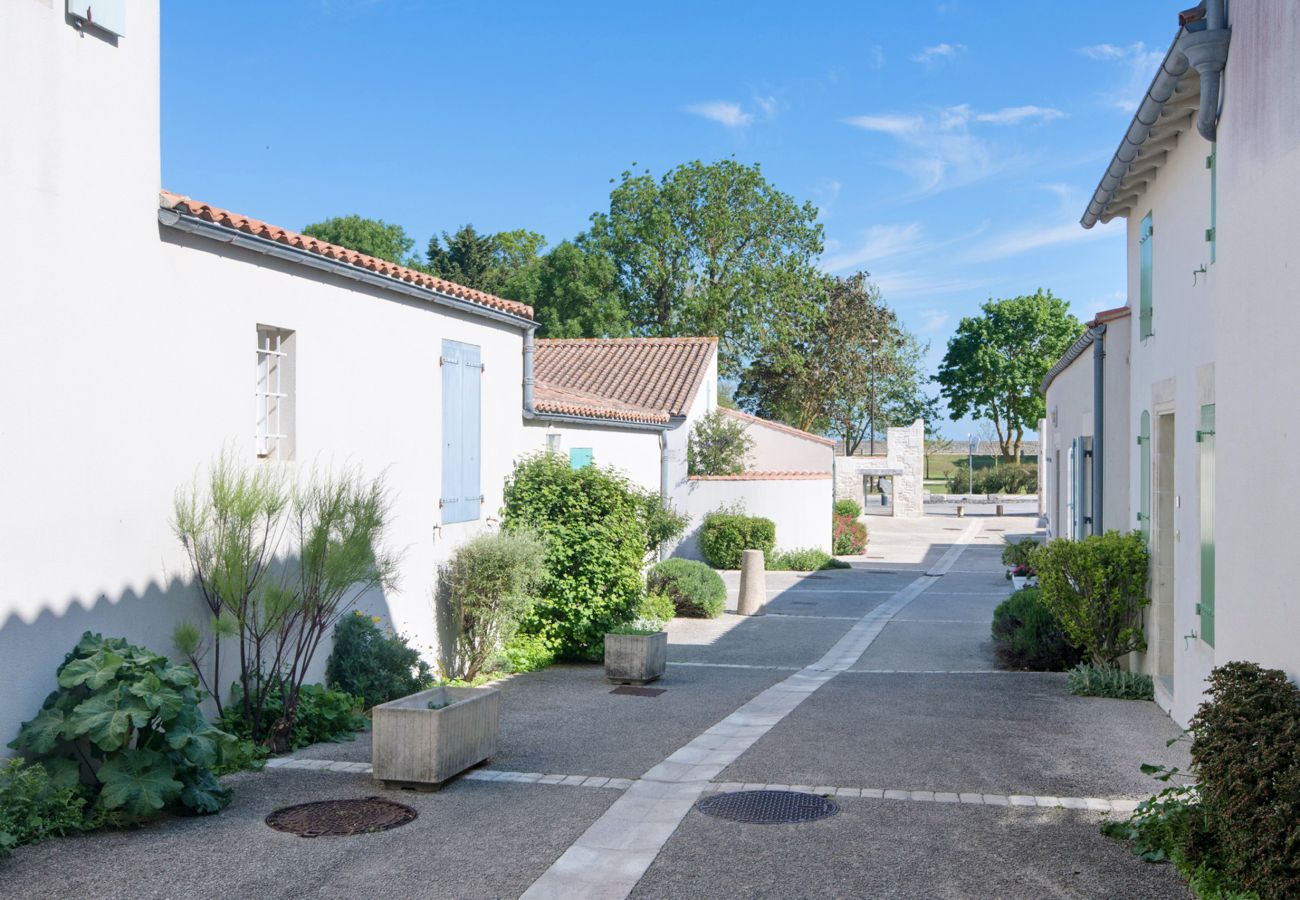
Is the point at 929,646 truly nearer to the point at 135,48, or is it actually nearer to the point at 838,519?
the point at 135,48

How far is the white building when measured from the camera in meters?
5.05

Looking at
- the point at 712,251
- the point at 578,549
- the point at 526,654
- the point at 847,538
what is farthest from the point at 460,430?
the point at 712,251

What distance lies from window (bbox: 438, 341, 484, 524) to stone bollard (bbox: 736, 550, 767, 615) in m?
6.80

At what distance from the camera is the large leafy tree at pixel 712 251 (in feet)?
135

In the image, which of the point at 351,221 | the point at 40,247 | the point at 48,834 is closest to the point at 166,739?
the point at 48,834

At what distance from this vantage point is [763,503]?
26.2 m

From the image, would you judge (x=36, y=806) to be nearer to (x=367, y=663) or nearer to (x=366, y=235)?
(x=367, y=663)

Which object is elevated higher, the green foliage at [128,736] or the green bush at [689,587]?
the green foliage at [128,736]

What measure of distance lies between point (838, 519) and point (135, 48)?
26.3 m

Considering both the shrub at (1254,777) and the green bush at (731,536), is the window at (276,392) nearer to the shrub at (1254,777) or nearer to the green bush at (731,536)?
the shrub at (1254,777)

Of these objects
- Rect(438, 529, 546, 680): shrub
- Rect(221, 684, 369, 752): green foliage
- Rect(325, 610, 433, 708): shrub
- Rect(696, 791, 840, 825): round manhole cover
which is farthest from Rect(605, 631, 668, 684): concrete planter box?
Rect(696, 791, 840, 825): round manhole cover

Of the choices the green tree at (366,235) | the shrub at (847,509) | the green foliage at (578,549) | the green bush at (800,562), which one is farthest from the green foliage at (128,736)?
the green tree at (366,235)

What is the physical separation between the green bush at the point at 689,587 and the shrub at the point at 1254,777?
12736 mm

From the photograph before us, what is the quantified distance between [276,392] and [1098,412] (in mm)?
8362
